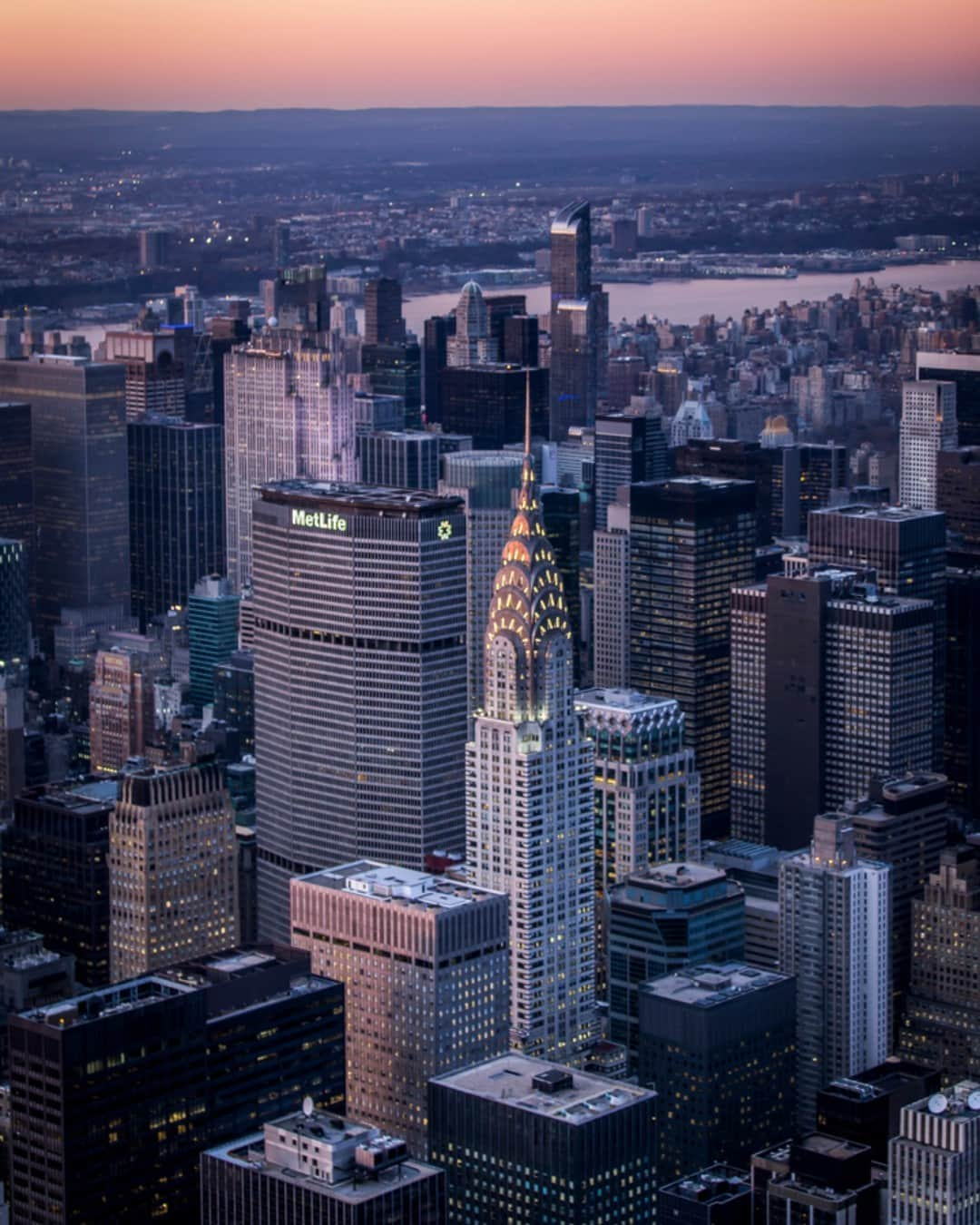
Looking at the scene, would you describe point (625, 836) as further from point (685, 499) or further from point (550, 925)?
point (685, 499)

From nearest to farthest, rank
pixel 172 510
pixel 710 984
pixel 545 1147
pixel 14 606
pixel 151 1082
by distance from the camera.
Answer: pixel 545 1147 → pixel 151 1082 → pixel 710 984 → pixel 14 606 → pixel 172 510

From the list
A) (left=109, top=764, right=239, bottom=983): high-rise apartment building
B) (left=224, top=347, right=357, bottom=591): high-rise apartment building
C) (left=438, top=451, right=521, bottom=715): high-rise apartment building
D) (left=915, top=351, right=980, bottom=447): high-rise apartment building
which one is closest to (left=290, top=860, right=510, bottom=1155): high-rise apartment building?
(left=109, top=764, right=239, bottom=983): high-rise apartment building

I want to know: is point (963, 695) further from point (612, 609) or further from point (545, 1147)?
point (545, 1147)

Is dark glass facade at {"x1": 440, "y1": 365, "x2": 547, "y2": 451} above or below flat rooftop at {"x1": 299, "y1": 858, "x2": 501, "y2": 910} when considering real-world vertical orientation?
above

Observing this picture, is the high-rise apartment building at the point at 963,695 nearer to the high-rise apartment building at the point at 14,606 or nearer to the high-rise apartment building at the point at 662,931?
the high-rise apartment building at the point at 662,931

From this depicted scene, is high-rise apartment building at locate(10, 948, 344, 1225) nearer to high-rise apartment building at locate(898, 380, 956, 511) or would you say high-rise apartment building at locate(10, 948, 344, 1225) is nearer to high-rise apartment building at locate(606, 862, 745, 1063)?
high-rise apartment building at locate(606, 862, 745, 1063)

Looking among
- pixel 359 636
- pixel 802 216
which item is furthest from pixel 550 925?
pixel 802 216

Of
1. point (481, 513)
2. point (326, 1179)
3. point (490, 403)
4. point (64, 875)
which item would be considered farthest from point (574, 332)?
point (326, 1179)
